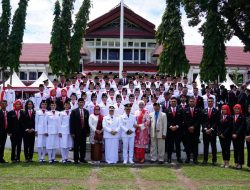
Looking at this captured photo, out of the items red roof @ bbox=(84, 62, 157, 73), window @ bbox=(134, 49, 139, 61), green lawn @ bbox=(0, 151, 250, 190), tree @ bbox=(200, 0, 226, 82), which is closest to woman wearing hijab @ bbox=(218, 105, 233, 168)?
green lawn @ bbox=(0, 151, 250, 190)

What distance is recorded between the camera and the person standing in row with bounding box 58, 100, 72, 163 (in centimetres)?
1429

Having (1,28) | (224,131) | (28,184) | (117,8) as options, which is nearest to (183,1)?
(117,8)

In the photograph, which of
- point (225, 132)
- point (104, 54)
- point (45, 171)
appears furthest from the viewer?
point (104, 54)

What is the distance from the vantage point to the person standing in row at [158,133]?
14203mm

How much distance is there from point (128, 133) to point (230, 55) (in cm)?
3904

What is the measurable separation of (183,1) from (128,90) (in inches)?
799

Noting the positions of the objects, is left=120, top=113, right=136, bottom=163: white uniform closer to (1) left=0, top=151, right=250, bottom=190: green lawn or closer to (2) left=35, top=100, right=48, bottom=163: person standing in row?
(1) left=0, top=151, right=250, bottom=190: green lawn

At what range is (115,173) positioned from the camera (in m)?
12.3

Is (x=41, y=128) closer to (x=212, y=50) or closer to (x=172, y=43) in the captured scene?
(x=212, y=50)

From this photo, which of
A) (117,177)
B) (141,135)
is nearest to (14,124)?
(141,135)

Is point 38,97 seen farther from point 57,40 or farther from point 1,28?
point 1,28

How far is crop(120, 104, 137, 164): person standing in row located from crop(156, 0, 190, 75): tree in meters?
21.1

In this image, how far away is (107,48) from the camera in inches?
1793

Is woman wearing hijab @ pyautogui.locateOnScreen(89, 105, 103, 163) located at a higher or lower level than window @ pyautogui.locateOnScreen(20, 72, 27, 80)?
lower
